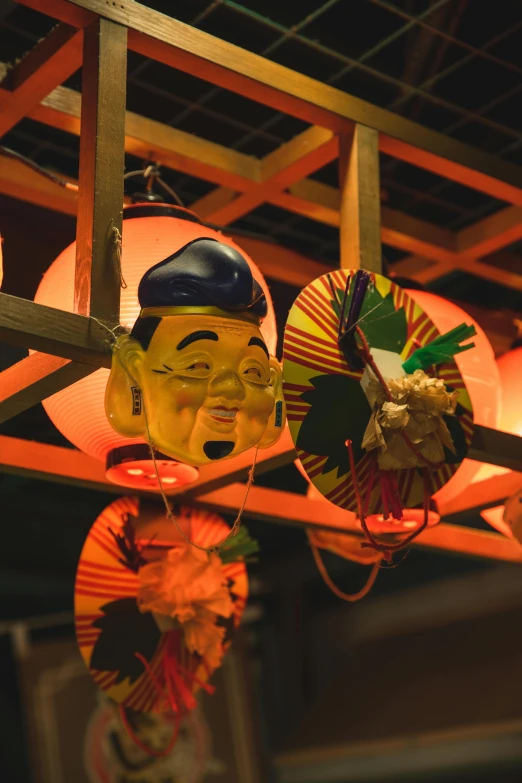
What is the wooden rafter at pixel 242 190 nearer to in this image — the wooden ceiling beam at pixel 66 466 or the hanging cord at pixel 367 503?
the wooden ceiling beam at pixel 66 466

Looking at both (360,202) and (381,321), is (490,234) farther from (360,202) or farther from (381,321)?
(381,321)

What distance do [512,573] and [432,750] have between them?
3.40 ft

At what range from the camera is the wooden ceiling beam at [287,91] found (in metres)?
2.38

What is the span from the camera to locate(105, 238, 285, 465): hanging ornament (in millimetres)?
2014

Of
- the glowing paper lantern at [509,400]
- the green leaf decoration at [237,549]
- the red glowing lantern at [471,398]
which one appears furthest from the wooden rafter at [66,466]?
the glowing paper lantern at [509,400]

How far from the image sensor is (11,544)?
6258 mm

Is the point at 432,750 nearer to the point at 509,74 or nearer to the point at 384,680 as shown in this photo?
the point at 384,680

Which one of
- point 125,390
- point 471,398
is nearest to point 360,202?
point 471,398

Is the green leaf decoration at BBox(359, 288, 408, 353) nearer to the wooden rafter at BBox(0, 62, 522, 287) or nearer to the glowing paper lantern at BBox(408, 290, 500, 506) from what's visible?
the glowing paper lantern at BBox(408, 290, 500, 506)

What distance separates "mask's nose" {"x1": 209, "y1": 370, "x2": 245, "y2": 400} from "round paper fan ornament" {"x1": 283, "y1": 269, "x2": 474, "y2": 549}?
21 cm

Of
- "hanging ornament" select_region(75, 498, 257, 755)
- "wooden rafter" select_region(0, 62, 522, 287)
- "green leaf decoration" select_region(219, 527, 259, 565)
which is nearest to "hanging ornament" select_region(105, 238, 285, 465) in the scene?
"wooden rafter" select_region(0, 62, 522, 287)

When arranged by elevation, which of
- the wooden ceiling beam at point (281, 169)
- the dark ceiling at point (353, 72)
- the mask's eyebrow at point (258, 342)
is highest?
the dark ceiling at point (353, 72)

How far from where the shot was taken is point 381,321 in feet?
8.01

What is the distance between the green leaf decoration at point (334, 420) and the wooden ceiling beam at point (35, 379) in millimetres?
453
